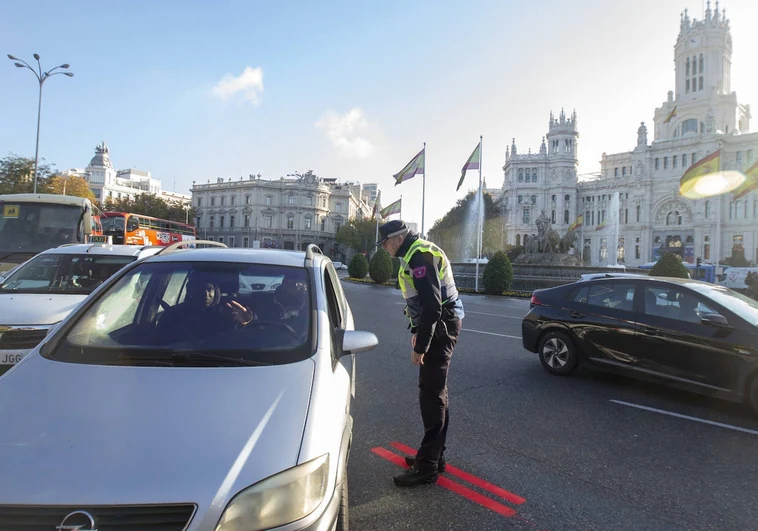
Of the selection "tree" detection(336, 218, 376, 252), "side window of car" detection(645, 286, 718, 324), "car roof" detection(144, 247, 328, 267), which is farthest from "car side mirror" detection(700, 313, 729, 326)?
"tree" detection(336, 218, 376, 252)

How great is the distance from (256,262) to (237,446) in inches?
63.1

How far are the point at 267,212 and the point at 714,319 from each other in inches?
3486

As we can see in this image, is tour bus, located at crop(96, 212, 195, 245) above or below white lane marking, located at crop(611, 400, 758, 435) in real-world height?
above

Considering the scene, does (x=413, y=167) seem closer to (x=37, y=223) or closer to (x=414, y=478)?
(x=37, y=223)

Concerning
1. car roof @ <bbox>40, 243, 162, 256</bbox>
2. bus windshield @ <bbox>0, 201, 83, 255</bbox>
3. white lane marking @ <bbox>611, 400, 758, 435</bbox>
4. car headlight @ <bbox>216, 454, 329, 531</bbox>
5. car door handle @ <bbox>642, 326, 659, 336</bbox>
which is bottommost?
white lane marking @ <bbox>611, 400, 758, 435</bbox>

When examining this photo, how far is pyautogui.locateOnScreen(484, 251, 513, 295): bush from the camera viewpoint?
77.5 ft

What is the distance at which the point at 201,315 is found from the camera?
2.82m

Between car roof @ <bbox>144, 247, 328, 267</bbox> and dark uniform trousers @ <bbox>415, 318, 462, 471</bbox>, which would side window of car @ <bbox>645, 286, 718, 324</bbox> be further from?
car roof @ <bbox>144, 247, 328, 267</bbox>

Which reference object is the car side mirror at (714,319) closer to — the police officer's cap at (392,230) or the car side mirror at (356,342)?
the police officer's cap at (392,230)

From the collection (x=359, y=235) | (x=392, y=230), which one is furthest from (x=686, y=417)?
(x=359, y=235)

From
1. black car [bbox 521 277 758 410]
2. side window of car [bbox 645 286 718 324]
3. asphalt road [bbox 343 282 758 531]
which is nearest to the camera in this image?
asphalt road [bbox 343 282 758 531]

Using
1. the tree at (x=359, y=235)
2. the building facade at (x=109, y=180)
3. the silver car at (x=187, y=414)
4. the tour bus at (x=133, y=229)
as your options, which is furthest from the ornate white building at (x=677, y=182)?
the building facade at (x=109, y=180)

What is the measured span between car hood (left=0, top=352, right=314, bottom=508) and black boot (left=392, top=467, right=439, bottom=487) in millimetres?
1532

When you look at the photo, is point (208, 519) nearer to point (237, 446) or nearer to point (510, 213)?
point (237, 446)
